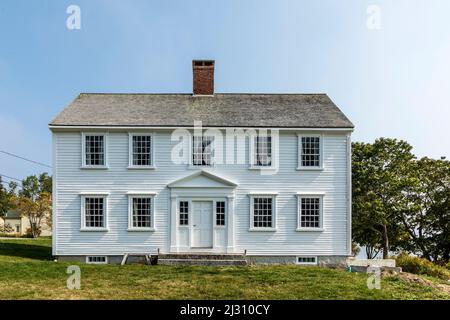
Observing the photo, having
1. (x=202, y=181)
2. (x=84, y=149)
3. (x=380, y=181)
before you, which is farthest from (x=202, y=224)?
(x=380, y=181)

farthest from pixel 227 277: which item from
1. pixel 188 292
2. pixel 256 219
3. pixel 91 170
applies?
pixel 91 170

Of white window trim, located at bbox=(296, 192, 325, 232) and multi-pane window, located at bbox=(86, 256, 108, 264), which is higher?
white window trim, located at bbox=(296, 192, 325, 232)

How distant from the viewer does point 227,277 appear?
13.6 meters

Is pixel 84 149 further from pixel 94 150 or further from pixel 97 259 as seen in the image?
pixel 97 259

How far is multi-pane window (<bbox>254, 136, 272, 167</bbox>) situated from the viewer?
18.8m

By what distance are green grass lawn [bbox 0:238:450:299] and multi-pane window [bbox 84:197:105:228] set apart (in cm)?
304

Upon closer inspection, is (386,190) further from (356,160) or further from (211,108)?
(211,108)

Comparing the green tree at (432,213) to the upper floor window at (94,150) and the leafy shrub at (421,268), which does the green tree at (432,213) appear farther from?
the upper floor window at (94,150)

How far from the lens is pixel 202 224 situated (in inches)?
730

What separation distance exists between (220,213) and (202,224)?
1006 mm

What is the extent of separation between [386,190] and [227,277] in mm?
17730

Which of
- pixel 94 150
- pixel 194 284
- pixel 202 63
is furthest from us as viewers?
pixel 202 63

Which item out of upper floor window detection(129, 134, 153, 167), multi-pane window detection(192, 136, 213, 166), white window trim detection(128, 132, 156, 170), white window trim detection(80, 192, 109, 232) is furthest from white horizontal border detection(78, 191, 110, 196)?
multi-pane window detection(192, 136, 213, 166)

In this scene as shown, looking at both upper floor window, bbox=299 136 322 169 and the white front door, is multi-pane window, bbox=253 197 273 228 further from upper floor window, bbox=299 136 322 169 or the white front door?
upper floor window, bbox=299 136 322 169
